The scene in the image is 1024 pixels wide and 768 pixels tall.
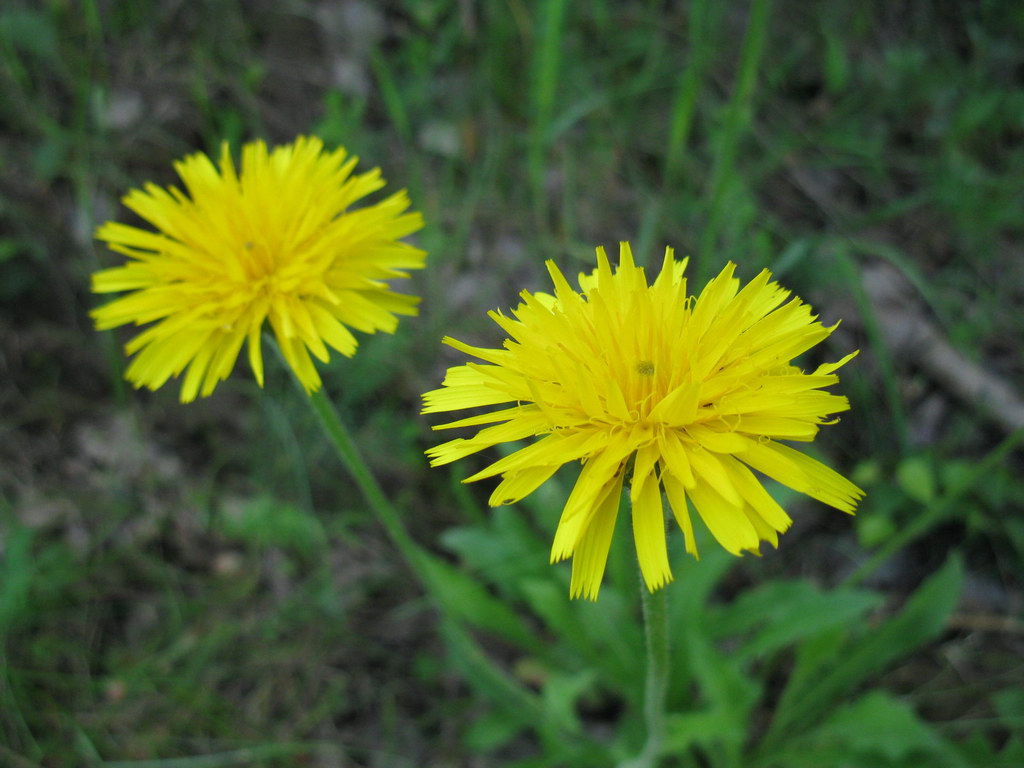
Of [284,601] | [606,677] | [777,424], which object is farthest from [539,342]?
[284,601]

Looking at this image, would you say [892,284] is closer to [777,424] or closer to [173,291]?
[777,424]

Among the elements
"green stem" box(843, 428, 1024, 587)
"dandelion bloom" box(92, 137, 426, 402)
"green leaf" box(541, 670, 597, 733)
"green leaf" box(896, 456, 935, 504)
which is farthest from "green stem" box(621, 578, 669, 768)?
"green leaf" box(896, 456, 935, 504)

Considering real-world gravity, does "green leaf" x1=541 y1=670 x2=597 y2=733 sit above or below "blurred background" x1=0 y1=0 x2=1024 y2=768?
below

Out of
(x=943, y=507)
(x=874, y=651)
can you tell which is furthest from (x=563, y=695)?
(x=943, y=507)

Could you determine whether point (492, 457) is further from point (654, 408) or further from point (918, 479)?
A: point (654, 408)

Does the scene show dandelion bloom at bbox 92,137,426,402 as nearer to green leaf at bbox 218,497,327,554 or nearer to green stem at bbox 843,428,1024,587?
green leaf at bbox 218,497,327,554
